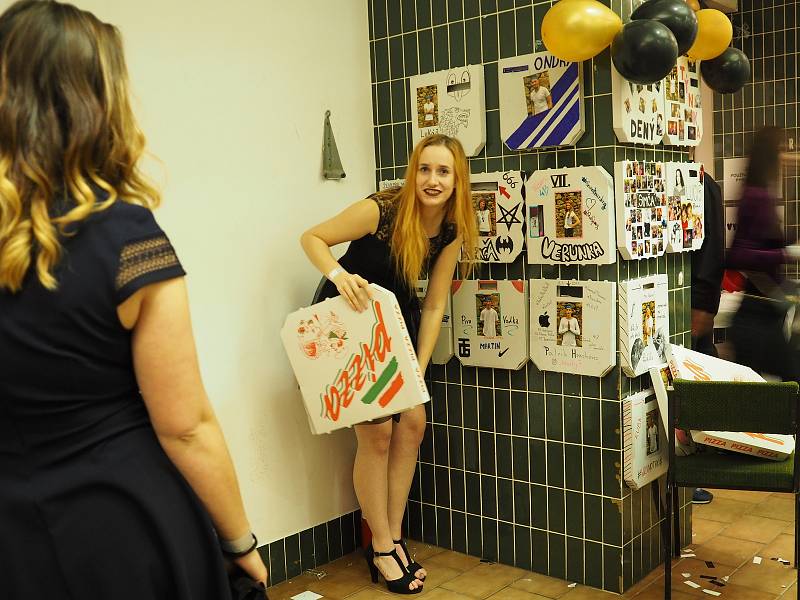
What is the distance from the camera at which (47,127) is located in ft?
3.72

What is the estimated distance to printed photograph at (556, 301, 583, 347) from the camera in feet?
9.68

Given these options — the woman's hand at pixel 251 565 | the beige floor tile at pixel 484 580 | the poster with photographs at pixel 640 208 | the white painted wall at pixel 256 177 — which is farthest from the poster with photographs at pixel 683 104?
the woman's hand at pixel 251 565

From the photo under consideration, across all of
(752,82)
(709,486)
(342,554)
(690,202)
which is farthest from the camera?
(752,82)

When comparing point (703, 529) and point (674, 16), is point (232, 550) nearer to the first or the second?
point (674, 16)

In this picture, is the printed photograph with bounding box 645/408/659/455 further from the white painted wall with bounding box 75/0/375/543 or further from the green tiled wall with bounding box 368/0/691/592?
the white painted wall with bounding box 75/0/375/543

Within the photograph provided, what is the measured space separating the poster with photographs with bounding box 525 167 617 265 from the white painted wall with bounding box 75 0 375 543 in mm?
842

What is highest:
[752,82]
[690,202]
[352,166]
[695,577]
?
[752,82]

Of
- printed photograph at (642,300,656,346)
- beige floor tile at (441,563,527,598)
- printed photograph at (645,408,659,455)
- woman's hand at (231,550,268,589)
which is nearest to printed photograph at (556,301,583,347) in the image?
printed photograph at (642,300,656,346)

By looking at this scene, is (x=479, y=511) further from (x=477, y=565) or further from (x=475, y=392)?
(x=475, y=392)

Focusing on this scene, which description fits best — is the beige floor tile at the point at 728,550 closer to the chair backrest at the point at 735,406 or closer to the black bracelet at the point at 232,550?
the chair backrest at the point at 735,406

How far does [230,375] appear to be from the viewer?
9.82ft

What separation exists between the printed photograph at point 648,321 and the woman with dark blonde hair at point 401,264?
0.65 metres

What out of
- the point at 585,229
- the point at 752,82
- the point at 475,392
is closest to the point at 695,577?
the point at 475,392

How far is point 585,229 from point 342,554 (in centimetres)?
166
